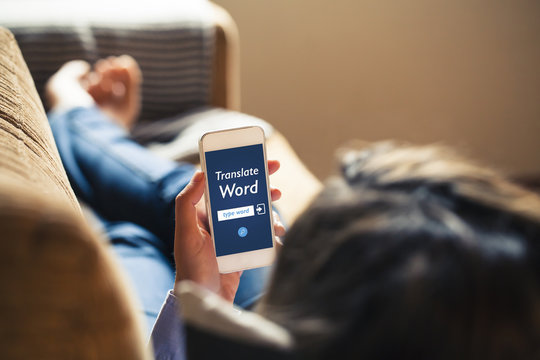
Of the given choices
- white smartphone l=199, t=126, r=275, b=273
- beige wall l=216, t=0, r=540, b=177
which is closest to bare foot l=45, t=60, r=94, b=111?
white smartphone l=199, t=126, r=275, b=273

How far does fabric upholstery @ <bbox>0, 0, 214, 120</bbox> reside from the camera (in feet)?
3.94

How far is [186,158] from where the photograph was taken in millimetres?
1039

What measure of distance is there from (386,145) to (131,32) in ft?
3.48

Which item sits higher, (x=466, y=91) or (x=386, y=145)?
(x=386, y=145)

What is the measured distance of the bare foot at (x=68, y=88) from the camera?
3.36 feet

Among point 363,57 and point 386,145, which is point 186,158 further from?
point 363,57

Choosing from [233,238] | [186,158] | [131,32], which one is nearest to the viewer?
[233,238]

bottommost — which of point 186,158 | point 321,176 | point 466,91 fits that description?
point 321,176

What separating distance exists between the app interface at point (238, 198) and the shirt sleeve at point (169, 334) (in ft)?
0.30

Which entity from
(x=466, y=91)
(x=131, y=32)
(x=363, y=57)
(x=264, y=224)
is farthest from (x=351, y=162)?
(x=466, y=91)

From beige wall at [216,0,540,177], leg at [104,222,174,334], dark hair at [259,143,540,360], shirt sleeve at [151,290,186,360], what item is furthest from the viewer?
beige wall at [216,0,540,177]

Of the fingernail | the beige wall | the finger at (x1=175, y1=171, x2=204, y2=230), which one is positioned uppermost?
the fingernail

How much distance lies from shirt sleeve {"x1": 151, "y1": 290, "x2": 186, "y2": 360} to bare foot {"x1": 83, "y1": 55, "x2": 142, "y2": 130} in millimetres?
766

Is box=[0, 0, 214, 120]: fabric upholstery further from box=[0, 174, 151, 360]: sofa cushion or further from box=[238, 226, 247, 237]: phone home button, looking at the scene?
Result: box=[0, 174, 151, 360]: sofa cushion
